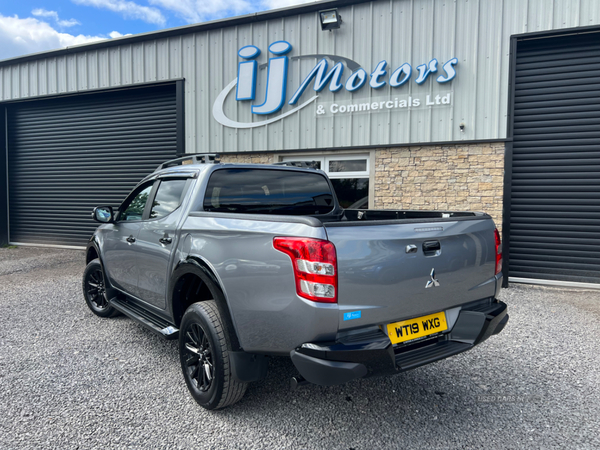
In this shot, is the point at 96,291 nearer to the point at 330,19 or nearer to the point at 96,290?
the point at 96,290

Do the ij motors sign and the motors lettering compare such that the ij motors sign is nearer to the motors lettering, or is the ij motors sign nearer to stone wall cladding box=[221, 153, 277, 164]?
stone wall cladding box=[221, 153, 277, 164]

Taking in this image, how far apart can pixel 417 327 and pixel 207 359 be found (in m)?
1.38

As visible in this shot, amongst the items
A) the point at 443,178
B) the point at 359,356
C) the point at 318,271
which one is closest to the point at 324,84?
the point at 443,178

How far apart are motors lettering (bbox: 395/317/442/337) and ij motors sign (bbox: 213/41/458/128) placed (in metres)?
5.63

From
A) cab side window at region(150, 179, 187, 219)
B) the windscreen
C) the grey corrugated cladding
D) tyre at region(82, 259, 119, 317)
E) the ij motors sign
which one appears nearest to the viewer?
the windscreen

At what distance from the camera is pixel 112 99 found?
10516 mm

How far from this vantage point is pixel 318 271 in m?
2.16

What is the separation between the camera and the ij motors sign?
731 cm

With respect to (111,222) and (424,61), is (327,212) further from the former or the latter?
(424,61)

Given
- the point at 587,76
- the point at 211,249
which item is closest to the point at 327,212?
the point at 211,249

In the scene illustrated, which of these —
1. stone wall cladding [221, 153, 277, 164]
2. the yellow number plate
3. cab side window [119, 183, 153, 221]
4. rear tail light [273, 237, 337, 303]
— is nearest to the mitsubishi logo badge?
the yellow number plate

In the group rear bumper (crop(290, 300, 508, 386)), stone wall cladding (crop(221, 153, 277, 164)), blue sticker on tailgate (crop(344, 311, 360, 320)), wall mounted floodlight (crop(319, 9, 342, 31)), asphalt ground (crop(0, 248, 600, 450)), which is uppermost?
wall mounted floodlight (crop(319, 9, 342, 31))

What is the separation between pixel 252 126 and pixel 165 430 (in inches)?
273

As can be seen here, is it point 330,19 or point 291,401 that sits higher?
point 330,19
